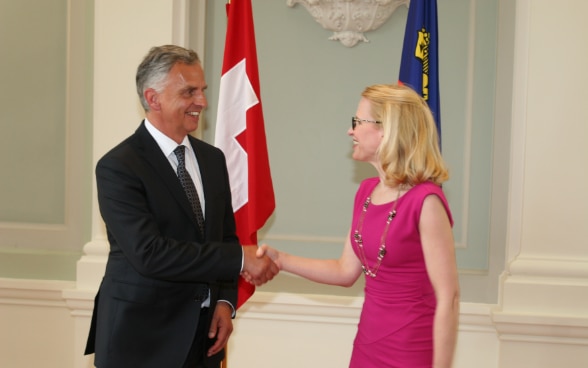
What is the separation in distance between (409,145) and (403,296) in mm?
519

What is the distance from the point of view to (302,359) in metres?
4.41

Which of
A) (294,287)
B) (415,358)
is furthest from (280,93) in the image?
(415,358)

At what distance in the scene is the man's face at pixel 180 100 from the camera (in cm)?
275

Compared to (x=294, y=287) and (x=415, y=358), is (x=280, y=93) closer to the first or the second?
(x=294, y=287)

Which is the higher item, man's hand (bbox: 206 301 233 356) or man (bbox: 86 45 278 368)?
man (bbox: 86 45 278 368)

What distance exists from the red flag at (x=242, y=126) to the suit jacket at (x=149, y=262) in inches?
40.6

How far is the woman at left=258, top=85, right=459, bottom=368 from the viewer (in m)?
2.27

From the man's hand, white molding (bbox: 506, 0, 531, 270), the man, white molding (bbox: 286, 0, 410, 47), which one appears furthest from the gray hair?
white molding (bbox: 506, 0, 531, 270)

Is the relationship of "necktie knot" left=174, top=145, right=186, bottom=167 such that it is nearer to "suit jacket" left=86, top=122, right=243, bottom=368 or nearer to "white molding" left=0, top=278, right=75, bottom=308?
"suit jacket" left=86, top=122, right=243, bottom=368

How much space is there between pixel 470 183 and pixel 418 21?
123 centimetres

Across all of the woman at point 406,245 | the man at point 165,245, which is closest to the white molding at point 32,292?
the man at point 165,245

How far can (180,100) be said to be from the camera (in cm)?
275

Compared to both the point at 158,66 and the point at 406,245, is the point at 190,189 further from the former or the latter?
the point at 406,245

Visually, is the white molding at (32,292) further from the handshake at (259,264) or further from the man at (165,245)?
the handshake at (259,264)
